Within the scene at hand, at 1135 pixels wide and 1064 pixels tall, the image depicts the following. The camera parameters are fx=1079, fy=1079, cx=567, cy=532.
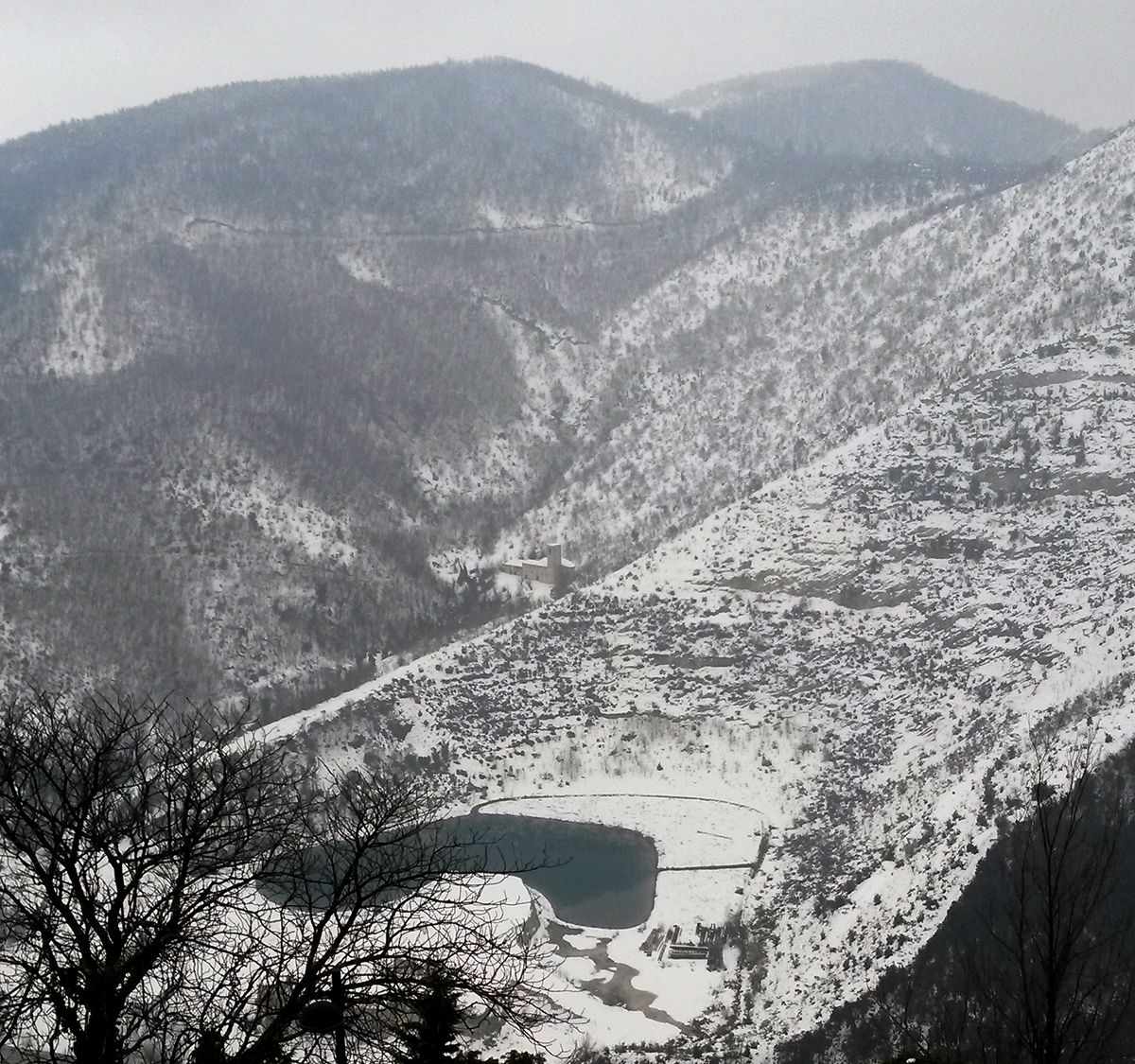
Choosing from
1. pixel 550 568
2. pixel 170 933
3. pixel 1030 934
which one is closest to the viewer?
pixel 170 933

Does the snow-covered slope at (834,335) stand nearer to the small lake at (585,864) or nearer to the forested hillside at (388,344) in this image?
the forested hillside at (388,344)

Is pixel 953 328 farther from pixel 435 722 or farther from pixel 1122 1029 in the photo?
pixel 1122 1029

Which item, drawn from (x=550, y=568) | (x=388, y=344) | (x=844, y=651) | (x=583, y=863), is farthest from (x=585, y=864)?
(x=388, y=344)

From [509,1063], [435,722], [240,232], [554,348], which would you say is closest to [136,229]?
[240,232]

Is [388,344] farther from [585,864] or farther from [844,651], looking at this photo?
[585,864]

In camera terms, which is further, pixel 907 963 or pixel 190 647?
pixel 190 647

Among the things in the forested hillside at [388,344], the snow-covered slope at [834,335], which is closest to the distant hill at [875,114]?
the forested hillside at [388,344]
